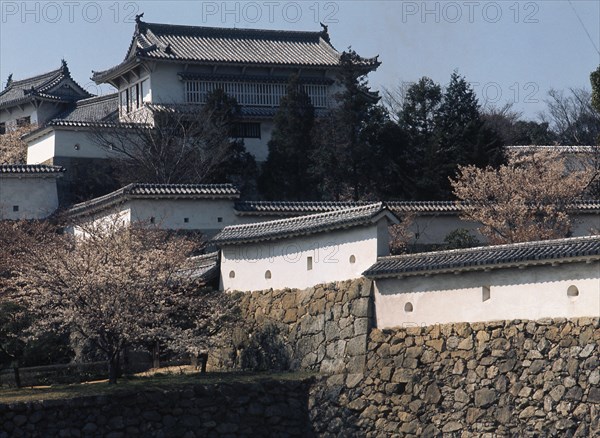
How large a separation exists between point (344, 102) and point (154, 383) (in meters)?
16.4

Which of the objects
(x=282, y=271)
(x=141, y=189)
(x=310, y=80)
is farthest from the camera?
(x=310, y=80)

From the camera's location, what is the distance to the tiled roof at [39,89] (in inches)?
2116

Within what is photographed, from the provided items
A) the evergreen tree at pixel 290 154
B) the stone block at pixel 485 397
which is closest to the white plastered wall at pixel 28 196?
the evergreen tree at pixel 290 154

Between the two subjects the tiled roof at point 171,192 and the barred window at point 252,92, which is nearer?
the tiled roof at point 171,192

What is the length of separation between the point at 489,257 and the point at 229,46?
91.6ft

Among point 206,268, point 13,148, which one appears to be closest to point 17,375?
point 206,268

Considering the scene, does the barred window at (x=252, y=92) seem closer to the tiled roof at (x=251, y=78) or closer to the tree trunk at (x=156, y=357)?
the tiled roof at (x=251, y=78)

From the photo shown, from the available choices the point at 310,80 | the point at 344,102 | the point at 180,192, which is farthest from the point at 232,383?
the point at 310,80

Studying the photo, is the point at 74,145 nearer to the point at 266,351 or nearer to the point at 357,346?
the point at 266,351

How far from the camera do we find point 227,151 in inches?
1665

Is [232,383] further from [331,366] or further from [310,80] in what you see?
[310,80]

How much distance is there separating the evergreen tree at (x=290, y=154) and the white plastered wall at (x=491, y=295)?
54.3ft

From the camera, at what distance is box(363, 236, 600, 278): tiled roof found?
2161 cm

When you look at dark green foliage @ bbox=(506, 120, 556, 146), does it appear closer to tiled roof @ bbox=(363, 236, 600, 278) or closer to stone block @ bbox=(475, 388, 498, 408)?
tiled roof @ bbox=(363, 236, 600, 278)
